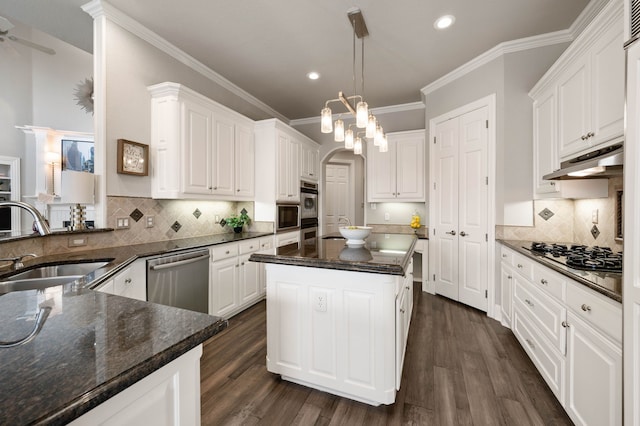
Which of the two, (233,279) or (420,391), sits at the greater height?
(233,279)

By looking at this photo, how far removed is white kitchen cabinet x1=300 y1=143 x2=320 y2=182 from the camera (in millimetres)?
4848

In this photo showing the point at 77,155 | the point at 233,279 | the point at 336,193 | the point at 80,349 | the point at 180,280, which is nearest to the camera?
the point at 80,349

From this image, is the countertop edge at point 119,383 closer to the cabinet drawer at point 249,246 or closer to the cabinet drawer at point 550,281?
the cabinet drawer at point 550,281

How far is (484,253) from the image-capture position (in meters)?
3.33

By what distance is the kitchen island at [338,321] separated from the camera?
169 cm

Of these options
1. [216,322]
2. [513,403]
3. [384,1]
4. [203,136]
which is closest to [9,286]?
[216,322]

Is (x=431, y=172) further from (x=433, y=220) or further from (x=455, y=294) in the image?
(x=455, y=294)

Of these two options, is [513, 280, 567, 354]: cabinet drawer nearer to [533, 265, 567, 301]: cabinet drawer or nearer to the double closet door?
[533, 265, 567, 301]: cabinet drawer

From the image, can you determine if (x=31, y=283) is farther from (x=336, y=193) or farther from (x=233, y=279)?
(x=336, y=193)

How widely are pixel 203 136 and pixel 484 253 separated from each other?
356 centimetres

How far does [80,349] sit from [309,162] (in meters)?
4.62

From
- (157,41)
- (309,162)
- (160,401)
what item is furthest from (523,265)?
(157,41)

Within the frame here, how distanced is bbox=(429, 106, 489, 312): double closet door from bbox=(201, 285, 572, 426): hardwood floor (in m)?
0.90

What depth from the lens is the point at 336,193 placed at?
7.00 m
